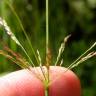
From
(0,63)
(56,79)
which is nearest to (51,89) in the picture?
(56,79)

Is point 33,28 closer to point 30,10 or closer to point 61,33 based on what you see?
point 30,10

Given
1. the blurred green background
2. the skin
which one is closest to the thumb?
the skin

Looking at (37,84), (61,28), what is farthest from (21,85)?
(61,28)

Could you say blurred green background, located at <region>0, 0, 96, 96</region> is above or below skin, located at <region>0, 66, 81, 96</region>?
above

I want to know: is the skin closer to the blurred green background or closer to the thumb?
the thumb

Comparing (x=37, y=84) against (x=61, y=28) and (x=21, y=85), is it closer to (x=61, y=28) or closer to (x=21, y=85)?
(x=21, y=85)
